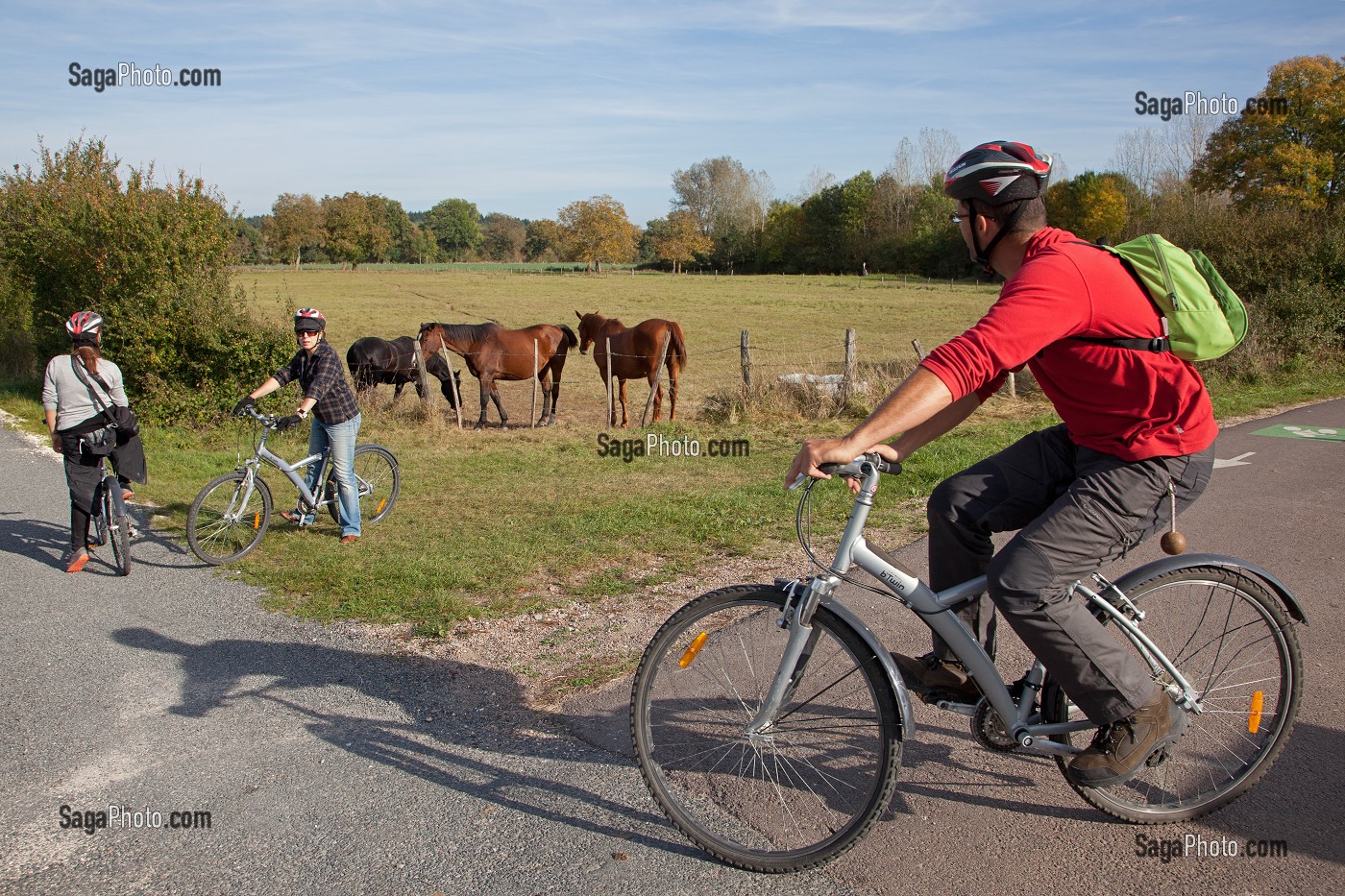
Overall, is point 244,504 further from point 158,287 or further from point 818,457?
point 158,287

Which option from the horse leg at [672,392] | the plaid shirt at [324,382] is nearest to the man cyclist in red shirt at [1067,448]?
the plaid shirt at [324,382]

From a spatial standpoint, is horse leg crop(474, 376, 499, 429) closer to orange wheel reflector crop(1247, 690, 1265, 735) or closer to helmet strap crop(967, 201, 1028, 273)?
helmet strap crop(967, 201, 1028, 273)

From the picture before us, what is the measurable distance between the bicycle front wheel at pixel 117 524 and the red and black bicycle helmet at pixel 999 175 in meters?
6.55

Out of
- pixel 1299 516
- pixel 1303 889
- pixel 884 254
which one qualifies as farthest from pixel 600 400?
pixel 884 254

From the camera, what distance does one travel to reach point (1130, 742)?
3020mm

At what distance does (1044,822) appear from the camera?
3.27m

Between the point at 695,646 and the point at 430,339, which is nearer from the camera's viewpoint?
the point at 695,646

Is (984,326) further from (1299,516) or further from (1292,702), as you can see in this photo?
(1299,516)

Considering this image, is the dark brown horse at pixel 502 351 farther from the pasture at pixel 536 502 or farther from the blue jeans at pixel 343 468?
the blue jeans at pixel 343 468

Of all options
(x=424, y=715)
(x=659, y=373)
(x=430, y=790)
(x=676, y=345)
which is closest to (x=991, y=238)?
(x=430, y=790)

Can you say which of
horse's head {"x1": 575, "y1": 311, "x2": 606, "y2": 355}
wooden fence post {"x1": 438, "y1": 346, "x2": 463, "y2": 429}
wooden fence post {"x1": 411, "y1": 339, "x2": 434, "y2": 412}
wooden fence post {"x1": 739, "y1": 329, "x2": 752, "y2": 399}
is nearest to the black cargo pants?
wooden fence post {"x1": 739, "y1": 329, "x2": 752, "y2": 399}

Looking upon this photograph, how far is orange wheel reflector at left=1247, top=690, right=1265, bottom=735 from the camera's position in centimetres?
329

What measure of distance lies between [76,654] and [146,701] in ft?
3.40

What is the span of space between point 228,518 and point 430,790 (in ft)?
14.7
